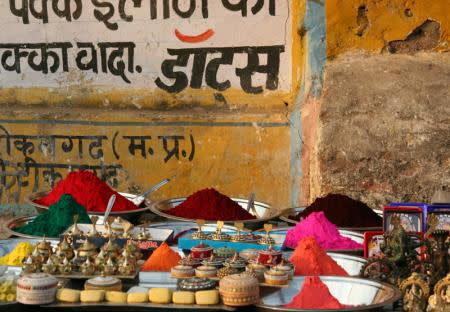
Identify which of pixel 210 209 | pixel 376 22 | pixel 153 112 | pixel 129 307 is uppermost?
pixel 376 22

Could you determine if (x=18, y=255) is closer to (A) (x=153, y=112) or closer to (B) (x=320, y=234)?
(B) (x=320, y=234)

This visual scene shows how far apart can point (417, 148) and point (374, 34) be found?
0.78 m

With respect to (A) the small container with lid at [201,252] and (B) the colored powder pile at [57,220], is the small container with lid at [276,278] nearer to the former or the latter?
(A) the small container with lid at [201,252]

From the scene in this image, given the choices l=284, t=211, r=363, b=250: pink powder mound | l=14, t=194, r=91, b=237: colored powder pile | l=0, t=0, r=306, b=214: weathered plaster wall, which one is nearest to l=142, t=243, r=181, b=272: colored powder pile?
l=284, t=211, r=363, b=250: pink powder mound

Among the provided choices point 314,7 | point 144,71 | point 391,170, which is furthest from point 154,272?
point 144,71

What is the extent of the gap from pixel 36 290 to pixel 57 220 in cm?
96

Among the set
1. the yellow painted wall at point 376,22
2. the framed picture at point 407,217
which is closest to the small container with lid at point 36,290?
the framed picture at point 407,217

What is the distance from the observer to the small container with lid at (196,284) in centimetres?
267

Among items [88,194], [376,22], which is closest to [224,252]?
[88,194]

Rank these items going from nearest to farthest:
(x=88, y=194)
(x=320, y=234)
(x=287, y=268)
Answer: (x=287, y=268), (x=320, y=234), (x=88, y=194)

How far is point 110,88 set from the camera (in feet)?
21.6

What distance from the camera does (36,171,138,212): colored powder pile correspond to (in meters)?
4.09

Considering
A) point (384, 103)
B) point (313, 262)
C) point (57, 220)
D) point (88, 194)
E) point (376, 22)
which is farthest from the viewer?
point (376, 22)

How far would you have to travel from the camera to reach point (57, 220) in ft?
11.7
